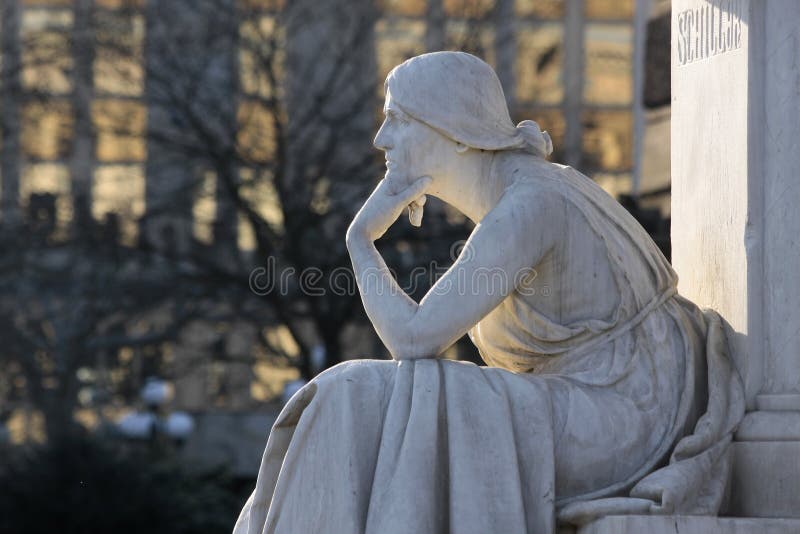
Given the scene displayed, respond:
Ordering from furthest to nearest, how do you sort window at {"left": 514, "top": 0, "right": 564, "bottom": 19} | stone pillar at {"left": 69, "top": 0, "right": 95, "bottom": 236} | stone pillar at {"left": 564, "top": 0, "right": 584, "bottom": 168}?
stone pillar at {"left": 564, "top": 0, "right": 584, "bottom": 168} → window at {"left": 514, "top": 0, "right": 564, "bottom": 19} → stone pillar at {"left": 69, "top": 0, "right": 95, "bottom": 236}

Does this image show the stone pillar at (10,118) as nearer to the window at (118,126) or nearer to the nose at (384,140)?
the window at (118,126)

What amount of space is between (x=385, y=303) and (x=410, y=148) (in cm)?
53

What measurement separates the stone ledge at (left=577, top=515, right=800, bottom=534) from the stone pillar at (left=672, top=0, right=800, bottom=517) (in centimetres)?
38

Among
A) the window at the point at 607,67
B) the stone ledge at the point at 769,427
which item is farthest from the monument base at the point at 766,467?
the window at the point at 607,67

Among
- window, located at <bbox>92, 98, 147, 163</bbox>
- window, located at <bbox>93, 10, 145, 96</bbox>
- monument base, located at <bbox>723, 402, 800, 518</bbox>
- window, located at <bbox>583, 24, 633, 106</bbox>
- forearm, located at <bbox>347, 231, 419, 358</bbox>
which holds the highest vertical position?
window, located at <bbox>583, 24, 633, 106</bbox>

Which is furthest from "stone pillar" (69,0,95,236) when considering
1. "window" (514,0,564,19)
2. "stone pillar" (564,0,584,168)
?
"stone pillar" (564,0,584,168)

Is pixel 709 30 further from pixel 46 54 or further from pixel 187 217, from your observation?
pixel 46 54

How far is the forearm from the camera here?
591 centimetres

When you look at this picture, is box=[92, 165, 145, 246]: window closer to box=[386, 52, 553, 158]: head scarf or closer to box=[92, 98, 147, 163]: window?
box=[92, 98, 147, 163]: window

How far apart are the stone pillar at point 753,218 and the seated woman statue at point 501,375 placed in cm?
11

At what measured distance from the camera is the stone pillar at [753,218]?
6.14 m

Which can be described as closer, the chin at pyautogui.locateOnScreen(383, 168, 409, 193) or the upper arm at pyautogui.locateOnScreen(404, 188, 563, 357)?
the upper arm at pyautogui.locateOnScreen(404, 188, 563, 357)

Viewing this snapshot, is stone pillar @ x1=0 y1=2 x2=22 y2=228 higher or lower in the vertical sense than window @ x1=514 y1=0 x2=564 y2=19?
lower

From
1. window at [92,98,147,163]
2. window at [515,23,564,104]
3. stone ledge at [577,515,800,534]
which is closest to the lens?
stone ledge at [577,515,800,534]
